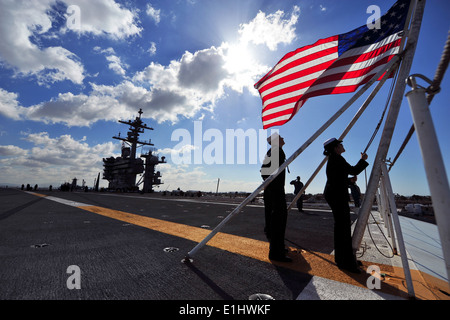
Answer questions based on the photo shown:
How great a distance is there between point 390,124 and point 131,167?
1936 inches

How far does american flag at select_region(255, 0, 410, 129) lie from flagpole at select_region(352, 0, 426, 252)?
1.29 feet

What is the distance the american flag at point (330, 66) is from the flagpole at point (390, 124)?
39 cm

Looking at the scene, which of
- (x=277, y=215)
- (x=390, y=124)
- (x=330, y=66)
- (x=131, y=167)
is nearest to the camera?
(x=390, y=124)

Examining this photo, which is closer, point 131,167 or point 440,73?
point 440,73

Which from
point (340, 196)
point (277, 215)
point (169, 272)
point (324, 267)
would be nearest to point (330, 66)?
point (340, 196)

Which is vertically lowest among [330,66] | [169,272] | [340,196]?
[169,272]

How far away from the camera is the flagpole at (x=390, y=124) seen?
7.63ft

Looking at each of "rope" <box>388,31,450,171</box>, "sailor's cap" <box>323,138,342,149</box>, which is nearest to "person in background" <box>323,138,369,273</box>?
"sailor's cap" <box>323,138,342,149</box>

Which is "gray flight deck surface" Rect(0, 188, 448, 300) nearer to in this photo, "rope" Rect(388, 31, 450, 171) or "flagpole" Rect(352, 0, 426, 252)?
"flagpole" Rect(352, 0, 426, 252)

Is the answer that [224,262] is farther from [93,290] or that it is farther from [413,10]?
[413,10]

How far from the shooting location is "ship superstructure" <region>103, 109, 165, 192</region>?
4484 centimetres

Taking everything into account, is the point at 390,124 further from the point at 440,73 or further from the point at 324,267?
the point at 324,267

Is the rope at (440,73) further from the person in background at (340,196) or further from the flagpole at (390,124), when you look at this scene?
the person in background at (340,196)

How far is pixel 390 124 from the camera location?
7.80 ft
